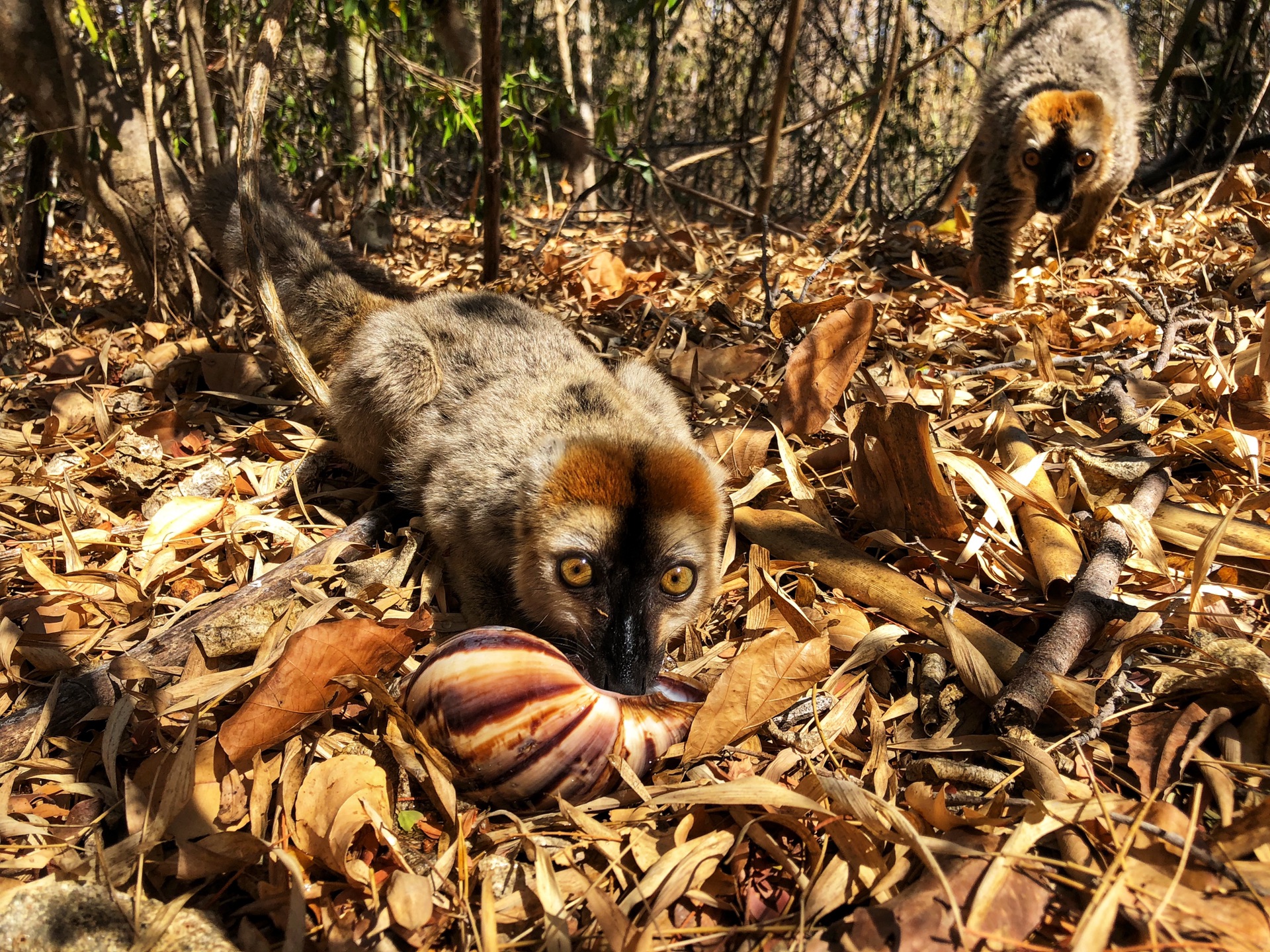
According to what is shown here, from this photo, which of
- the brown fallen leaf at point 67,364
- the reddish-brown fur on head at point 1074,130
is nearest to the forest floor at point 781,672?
the brown fallen leaf at point 67,364

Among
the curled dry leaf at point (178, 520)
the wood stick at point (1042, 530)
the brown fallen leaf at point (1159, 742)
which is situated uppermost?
the wood stick at point (1042, 530)

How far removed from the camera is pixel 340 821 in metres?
2.22

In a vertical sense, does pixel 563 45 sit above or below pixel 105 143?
above

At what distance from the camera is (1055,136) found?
6680mm

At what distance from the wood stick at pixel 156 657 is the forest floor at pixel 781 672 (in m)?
0.01

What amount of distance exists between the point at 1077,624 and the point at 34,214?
7978mm

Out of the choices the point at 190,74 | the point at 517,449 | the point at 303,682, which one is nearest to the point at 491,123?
the point at 190,74

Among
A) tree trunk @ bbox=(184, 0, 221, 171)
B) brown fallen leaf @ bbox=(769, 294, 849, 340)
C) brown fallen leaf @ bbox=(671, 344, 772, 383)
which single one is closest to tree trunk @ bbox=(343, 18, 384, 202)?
tree trunk @ bbox=(184, 0, 221, 171)

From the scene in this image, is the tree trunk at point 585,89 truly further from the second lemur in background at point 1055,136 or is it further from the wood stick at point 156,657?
the wood stick at point 156,657

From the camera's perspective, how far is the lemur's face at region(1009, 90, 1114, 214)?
6617 millimetres

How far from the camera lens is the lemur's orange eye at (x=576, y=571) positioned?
2.92 metres

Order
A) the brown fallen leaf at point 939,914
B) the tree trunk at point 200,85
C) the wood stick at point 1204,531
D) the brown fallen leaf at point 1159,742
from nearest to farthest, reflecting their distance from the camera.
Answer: the brown fallen leaf at point 939,914
the brown fallen leaf at point 1159,742
the wood stick at point 1204,531
the tree trunk at point 200,85

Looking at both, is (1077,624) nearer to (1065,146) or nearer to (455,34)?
(1065,146)

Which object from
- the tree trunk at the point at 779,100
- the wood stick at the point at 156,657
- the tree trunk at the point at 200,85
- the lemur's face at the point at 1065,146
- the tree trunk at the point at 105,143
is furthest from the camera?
the lemur's face at the point at 1065,146
